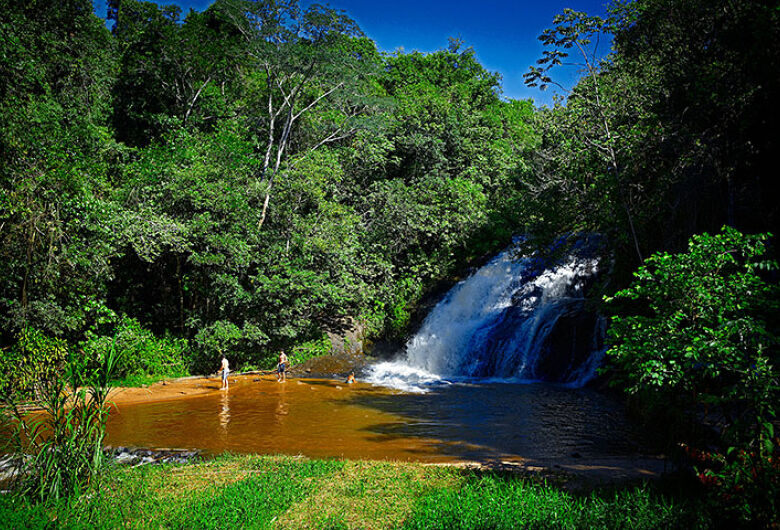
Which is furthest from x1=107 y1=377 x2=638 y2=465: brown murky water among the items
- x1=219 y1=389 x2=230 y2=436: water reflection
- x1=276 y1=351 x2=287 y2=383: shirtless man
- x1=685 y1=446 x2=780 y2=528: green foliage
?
x1=685 y1=446 x2=780 y2=528: green foliage

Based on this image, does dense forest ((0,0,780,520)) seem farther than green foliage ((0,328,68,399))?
No

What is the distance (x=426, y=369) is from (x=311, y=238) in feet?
23.1

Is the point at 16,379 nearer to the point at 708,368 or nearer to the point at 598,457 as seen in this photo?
the point at 598,457

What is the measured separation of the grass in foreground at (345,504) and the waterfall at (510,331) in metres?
9.39

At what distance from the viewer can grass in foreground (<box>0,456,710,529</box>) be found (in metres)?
4.75

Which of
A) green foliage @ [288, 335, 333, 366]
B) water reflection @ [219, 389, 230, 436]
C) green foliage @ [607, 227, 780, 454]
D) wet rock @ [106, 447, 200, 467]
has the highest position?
green foliage @ [607, 227, 780, 454]

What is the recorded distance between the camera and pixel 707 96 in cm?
929

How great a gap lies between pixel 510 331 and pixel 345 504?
13.4m

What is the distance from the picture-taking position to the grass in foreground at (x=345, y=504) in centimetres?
475

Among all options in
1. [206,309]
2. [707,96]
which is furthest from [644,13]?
[206,309]

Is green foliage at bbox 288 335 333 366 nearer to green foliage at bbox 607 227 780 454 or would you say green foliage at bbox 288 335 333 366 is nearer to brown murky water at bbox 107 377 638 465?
brown murky water at bbox 107 377 638 465

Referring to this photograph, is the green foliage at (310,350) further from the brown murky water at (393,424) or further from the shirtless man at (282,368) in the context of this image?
the brown murky water at (393,424)

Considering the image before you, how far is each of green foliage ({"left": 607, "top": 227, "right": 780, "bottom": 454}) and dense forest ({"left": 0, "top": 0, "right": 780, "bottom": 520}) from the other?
0.11 feet

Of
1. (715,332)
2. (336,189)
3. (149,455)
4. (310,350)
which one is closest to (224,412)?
(149,455)
